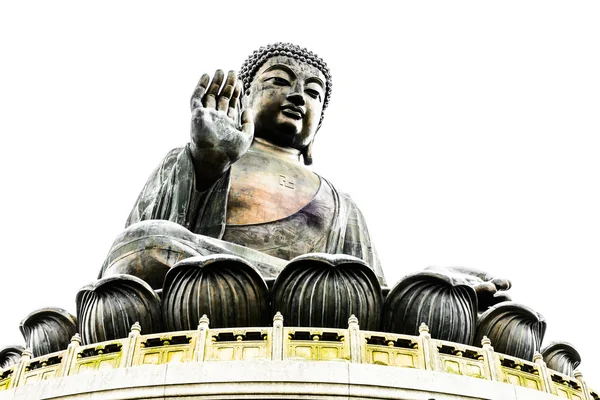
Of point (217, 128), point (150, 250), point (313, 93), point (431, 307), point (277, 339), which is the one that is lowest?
point (277, 339)

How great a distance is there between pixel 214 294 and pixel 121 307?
2.56 feet

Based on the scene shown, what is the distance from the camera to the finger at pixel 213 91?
36.2 feet

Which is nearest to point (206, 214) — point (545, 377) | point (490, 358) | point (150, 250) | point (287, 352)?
point (150, 250)

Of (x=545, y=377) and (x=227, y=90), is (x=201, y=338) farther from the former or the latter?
(x=227, y=90)

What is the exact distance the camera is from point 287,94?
13.3 meters

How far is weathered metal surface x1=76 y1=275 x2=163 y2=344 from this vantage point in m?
8.95

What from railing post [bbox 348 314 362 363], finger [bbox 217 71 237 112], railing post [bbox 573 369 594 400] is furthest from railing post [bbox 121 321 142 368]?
railing post [bbox 573 369 594 400]

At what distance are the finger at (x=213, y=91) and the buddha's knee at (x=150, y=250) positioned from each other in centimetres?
152

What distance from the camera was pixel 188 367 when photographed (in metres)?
7.95

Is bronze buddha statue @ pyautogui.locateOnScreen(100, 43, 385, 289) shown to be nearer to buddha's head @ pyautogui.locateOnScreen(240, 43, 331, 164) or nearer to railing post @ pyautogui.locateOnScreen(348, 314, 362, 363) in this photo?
buddha's head @ pyautogui.locateOnScreen(240, 43, 331, 164)

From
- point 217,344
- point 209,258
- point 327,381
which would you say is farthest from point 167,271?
point 327,381

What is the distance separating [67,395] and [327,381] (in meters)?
1.92

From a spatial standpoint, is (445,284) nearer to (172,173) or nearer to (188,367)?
(188,367)

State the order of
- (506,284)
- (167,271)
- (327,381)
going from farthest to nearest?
(506,284) → (167,271) → (327,381)
